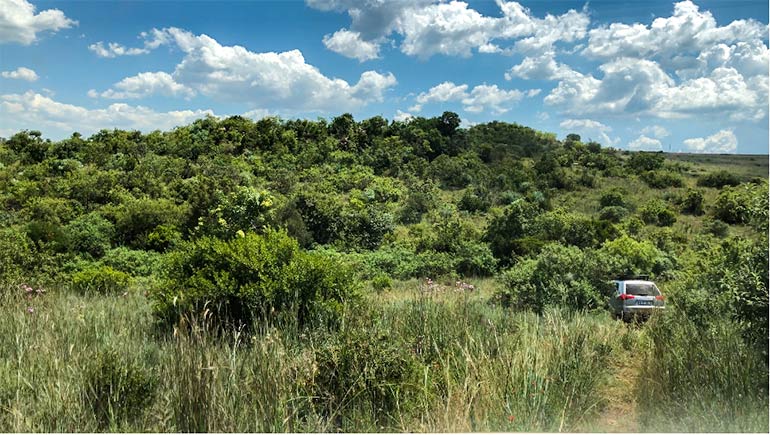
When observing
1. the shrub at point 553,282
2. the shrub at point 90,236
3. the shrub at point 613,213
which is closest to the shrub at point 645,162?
the shrub at point 613,213

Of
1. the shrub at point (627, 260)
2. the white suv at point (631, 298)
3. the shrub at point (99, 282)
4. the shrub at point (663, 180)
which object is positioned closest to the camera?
the white suv at point (631, 298)

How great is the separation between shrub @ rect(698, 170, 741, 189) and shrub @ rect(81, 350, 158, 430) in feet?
104

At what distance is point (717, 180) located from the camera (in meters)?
30.3

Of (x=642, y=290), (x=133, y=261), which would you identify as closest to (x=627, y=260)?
(x=642, y=290)

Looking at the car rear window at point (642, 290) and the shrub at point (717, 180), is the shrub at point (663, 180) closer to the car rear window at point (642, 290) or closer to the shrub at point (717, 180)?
the shrub at point (717, 180)

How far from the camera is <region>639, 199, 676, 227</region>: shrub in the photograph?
77.4 feet

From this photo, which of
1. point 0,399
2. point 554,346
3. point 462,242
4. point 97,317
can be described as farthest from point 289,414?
point 462,242

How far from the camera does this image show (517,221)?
18531 mm

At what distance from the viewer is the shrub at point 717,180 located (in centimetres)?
2931

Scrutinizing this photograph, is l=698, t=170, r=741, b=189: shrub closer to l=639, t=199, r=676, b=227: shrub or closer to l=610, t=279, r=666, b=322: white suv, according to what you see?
l=639, t=199, r=676, b=227: shrub

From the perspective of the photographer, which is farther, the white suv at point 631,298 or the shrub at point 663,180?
the shrub at point 663,180

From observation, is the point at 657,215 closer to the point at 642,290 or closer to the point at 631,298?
the point at 642,290

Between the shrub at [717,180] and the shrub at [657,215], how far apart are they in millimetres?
7458

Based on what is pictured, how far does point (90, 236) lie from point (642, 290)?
49.9ft
